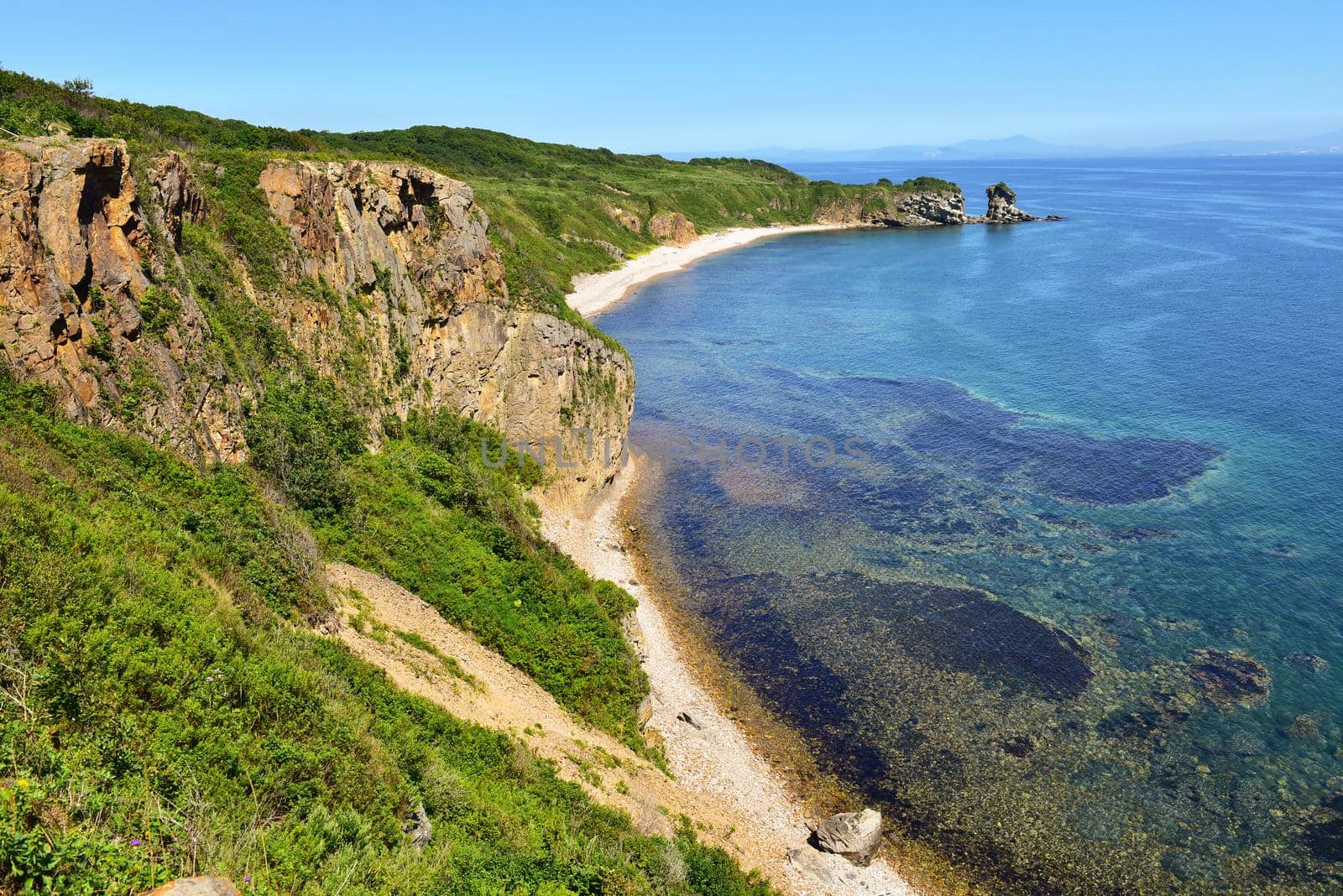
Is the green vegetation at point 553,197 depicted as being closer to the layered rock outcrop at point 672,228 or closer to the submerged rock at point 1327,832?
the layered rock outcrop at point 672,228

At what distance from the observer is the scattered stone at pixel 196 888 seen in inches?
361

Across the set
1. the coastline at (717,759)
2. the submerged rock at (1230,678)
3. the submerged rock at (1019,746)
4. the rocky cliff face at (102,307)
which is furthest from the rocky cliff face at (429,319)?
the submerged rock at (1230,678)

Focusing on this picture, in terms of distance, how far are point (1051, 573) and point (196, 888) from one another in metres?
44.1

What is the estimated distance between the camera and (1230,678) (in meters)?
34.9

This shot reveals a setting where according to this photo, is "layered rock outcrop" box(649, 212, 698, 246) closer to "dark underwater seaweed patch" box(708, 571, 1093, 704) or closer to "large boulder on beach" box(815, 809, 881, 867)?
"dark underwater seaweed patch" box(708, 571, 1093, 704)

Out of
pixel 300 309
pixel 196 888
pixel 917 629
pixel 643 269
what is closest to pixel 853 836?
pixel 917 629

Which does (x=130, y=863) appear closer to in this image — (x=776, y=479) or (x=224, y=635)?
(x=224, y=635)

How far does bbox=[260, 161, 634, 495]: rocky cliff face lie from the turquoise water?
33.2 ft

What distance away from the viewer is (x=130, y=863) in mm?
9398

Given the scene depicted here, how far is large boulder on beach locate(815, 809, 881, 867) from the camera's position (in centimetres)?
2697

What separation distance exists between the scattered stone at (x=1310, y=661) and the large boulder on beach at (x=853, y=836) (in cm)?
2261

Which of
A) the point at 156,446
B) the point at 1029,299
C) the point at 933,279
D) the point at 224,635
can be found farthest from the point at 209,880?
the point at 933,279

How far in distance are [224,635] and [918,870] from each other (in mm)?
23411

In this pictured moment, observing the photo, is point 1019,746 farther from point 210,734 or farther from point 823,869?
point 210,734
